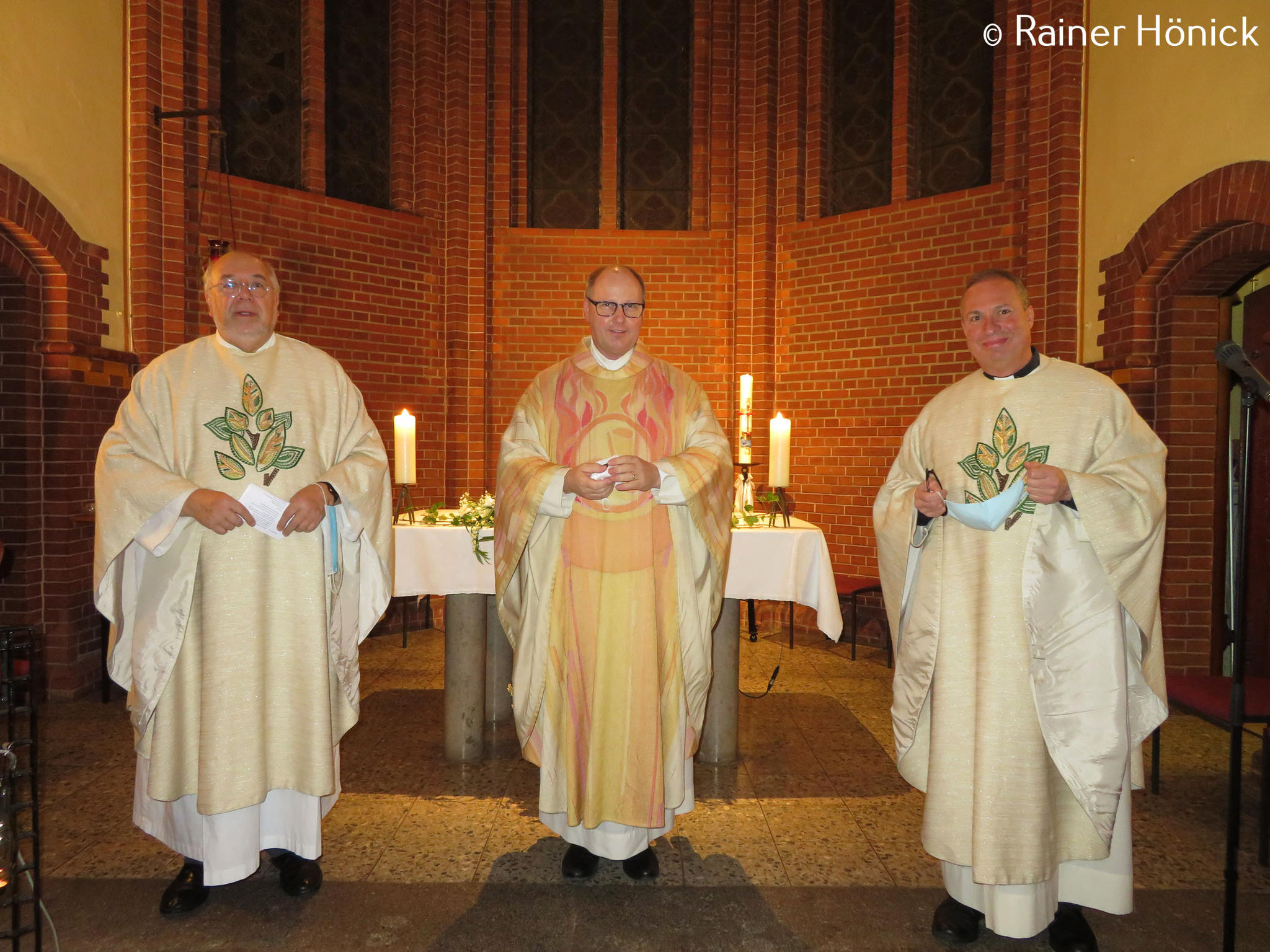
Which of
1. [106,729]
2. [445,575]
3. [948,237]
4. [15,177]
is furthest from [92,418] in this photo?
[948,237]

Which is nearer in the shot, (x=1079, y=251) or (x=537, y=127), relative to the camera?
(x=1079, y=251)

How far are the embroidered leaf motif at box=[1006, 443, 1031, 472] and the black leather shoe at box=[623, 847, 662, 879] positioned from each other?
1.79 meters

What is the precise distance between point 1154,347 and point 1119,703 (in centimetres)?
380

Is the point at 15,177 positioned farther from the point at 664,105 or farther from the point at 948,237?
the point at 948,237

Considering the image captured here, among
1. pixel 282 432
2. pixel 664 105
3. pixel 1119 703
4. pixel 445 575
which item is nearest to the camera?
pixel 1119 703

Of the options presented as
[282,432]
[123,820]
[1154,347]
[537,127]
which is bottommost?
[123,820]

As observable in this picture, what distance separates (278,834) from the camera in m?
3.13

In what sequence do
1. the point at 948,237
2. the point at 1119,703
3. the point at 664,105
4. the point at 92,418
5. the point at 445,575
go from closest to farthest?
the point at 1119,703, the point at 445,575, the point at 92,418, the point at 948,237, the point at 664,105

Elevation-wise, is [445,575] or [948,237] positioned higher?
[948,237]

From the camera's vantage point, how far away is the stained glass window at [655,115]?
8.35 meters

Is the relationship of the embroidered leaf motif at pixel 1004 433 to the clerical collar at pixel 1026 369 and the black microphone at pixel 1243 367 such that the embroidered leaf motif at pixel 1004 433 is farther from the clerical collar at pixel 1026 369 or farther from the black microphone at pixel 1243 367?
the black microphone at pixel 1243 367

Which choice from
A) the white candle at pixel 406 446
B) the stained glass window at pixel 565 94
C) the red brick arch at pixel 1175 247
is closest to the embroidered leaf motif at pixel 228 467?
the white candle at pixel 406 446

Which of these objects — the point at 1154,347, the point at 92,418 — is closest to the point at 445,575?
the point at 92,418

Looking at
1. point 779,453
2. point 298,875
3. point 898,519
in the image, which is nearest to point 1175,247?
point 779,453
